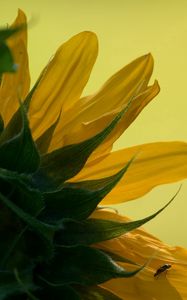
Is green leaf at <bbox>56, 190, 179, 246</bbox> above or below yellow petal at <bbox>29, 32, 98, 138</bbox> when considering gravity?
below

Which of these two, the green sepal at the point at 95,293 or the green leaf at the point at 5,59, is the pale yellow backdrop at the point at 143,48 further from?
the green leaf at the point at 5,59

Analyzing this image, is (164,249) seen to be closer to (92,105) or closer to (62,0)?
(92,105)

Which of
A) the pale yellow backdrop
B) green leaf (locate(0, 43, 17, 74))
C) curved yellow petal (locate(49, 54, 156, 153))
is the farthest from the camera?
the pale yellow backdrop

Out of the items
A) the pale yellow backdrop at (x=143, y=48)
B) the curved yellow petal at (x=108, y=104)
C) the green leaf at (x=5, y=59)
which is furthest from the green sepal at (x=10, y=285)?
the pale yellow backdrop at (x=143, y=48)

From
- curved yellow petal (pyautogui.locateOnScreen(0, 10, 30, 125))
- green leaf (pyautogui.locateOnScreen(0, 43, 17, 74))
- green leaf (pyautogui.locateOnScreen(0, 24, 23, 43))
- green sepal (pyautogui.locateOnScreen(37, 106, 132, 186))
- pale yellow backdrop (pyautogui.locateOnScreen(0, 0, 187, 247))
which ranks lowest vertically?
pale yellow backdrop (pyautogui.locateOnScreen(0, 0, 187, 247))

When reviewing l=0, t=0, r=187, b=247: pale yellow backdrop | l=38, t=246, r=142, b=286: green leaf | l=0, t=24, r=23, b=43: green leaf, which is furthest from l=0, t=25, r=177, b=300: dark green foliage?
l=0, t=0, r=187, b=247: pale yellow backdrop

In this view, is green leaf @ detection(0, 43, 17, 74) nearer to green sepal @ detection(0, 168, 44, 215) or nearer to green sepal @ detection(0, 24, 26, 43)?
green sepal @ detection(0, 24, 26, 43)

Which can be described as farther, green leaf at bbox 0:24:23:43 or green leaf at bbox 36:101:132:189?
green leaf at bbox 36:101:132:189
